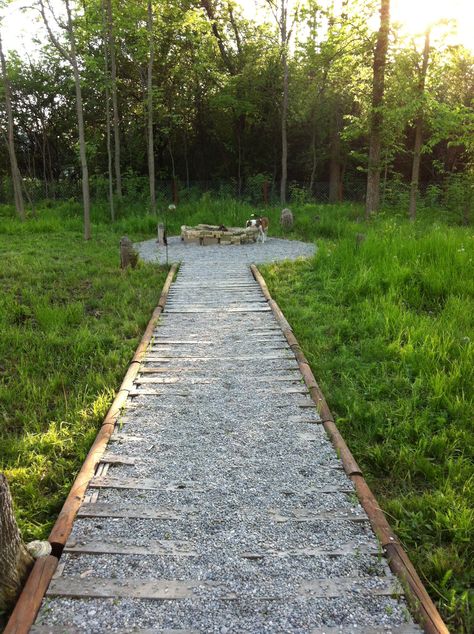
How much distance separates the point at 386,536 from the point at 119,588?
1.40 metres

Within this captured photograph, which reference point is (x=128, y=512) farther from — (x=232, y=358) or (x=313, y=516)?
(x=232, y=358)

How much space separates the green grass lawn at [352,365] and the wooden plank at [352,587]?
0.83 ft

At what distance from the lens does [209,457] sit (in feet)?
10.6

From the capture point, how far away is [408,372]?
4414 mm

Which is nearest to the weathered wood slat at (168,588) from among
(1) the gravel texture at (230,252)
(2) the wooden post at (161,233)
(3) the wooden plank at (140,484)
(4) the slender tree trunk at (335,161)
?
(3) the wooden plank at (140,484)

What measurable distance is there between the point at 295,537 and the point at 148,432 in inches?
57.3

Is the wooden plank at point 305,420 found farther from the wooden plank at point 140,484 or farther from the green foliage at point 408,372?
the wooden plank at point 140,484

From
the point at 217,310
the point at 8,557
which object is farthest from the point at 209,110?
the point at 8,557

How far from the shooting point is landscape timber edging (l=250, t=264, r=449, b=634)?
207 cm

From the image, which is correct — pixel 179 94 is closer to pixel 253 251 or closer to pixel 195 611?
pixel 253 251

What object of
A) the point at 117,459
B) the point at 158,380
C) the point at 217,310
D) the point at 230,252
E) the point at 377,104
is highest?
the point at 377,104

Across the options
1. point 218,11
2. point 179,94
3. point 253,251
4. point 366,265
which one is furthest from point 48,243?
point 218,11

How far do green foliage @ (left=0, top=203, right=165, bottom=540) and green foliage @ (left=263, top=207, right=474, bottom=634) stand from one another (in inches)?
79.7

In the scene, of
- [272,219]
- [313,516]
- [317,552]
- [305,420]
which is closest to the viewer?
[317,552]
